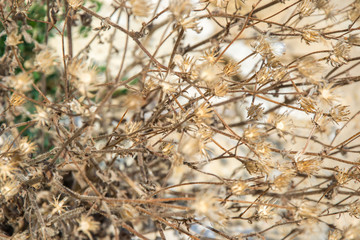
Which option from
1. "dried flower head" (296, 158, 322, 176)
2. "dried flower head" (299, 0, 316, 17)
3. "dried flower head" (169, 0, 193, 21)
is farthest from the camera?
"dried flower head" (299, 0, 316, 17)

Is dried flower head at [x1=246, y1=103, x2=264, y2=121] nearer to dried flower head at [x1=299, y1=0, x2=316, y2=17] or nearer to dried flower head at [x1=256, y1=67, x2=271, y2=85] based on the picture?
dried flower head at [x1=256, y1=67, x2=271, y2=85]

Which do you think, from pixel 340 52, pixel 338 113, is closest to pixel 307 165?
pixel 338 113

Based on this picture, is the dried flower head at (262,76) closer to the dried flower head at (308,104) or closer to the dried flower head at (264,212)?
the dried flower head at (308,104)

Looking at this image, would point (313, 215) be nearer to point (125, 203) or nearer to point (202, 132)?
point (202, 132)

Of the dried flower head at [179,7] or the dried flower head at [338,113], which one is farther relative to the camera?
the dried flower head at [338,113]

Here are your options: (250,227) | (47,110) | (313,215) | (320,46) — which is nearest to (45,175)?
(47,110)

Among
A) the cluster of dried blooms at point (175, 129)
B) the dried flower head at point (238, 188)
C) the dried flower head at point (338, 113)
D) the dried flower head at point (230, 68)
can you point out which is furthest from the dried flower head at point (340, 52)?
the dried flower head at point (238, 188)

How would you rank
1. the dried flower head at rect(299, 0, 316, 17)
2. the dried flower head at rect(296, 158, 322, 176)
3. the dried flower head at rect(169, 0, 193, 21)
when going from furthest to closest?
the dried flower head at rect(299, 0, 316, 17) < the dried flower head at rect(296, 158, 322, 176) < the dried flower head at rect(169, 0, 193, 21)

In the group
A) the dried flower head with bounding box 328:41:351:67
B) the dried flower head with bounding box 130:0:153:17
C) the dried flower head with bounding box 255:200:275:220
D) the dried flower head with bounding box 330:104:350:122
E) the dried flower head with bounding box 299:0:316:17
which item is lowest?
the dried flower head with bounding box 255:200:275:220

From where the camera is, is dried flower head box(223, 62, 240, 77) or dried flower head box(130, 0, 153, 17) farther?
dried flower head box(223, 62, 240, 77)

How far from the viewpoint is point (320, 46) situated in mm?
2035

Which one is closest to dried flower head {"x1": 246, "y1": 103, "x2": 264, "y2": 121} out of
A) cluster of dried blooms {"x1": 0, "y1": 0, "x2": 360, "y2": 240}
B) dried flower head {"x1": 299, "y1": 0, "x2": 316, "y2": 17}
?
cluster of dried blooms {"x1": 0, "y1": 0, "x2": 360, "y2": 240}

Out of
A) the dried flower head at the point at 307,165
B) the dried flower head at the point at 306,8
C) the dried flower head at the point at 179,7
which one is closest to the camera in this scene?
the dried flower head at the point at 179,7

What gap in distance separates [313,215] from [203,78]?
13.6 inches
